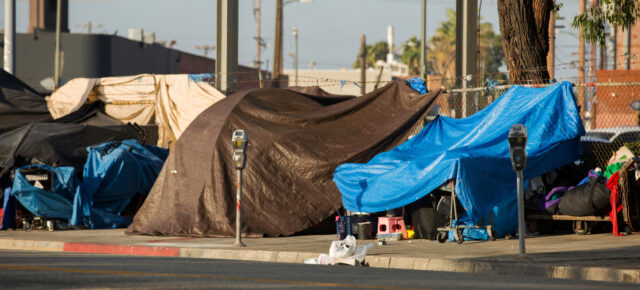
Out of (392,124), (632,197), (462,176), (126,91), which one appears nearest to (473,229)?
(462,176)

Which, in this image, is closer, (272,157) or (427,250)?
(427,250)

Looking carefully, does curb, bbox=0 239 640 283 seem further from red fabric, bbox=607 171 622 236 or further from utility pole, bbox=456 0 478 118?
utility pole, bbox=456 0 478 118

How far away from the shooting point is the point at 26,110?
24.8m

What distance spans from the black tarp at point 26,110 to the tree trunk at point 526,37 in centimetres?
1054

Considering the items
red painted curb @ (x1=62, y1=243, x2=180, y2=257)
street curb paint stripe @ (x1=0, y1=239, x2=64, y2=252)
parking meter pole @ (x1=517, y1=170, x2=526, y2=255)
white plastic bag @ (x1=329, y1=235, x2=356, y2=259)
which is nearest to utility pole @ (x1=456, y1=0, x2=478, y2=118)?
red painted curb @ (x1=62, y1=243, x2=180, y2=257)

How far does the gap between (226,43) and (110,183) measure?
15.7ft

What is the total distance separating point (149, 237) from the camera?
55.9 ft

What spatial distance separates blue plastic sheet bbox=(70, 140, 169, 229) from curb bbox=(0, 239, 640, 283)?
2.56 m

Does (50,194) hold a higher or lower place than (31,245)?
higher

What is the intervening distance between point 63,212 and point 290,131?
16.3ft

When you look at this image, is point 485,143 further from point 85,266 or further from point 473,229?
point 85,266

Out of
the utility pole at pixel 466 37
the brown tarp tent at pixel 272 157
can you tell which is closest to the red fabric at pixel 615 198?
the brown tarp tent at pixel 272 157

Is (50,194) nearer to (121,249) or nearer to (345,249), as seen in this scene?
(121,249)

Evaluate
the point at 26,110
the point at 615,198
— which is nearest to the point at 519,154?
the point at 615,198
